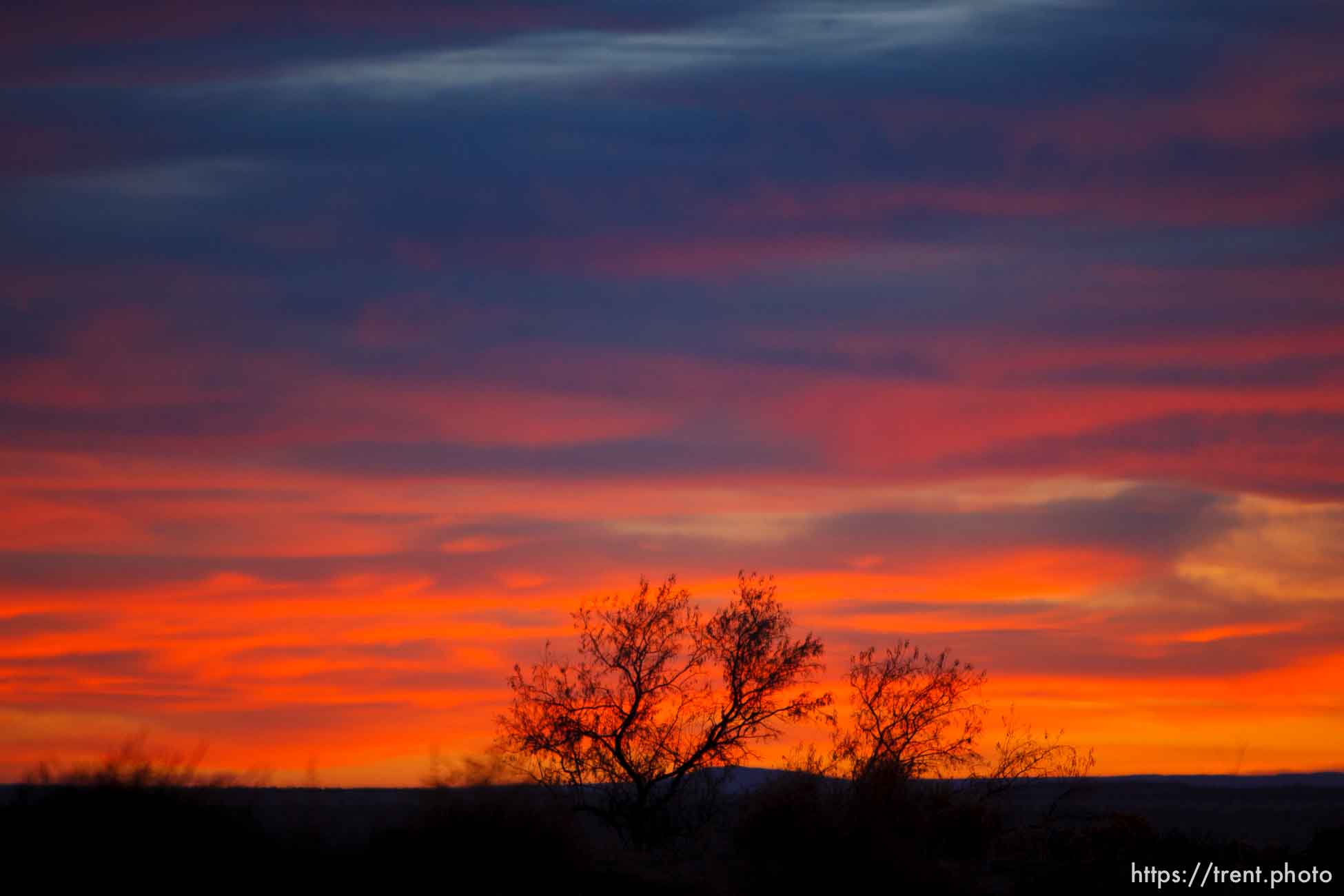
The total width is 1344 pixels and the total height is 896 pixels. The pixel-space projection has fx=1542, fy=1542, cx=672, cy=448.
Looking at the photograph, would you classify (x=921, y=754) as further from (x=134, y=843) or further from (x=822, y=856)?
(x=134, y=843)

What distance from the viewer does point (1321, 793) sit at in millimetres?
71125

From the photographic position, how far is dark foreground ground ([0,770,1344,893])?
870 inches

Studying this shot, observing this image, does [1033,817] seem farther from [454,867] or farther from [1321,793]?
[1321,793]

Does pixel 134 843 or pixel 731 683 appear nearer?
pixel 134 843

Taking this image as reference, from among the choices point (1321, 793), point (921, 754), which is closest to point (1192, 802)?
point (1321, 793)

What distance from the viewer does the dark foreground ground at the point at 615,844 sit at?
22.1 m

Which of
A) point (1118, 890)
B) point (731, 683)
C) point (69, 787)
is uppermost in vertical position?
point (731, 683)

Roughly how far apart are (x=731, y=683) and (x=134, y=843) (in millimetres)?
13182

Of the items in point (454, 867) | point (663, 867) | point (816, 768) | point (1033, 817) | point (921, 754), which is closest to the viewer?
point (454, 867)

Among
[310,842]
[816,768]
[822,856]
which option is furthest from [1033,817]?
[310,842]

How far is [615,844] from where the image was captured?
27078 millimetres

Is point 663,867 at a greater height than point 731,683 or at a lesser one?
lesser

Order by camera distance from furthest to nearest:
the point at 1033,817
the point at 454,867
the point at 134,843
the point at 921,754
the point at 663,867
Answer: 1. the point at 1033,817
2. the point at 921,754
3. the point at 663,867
4. the point at 454,867
5. the point at 134,843

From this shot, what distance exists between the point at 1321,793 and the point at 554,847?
57.6 m
